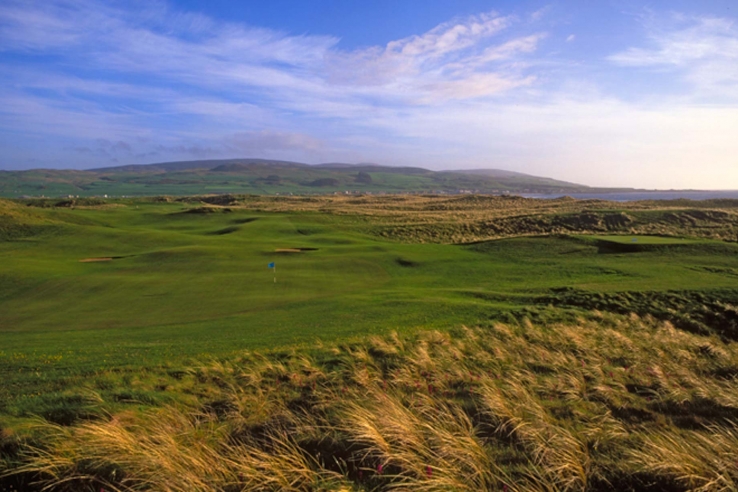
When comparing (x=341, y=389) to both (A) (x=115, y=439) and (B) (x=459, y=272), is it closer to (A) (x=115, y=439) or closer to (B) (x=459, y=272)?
(A) (x=115, y=439)

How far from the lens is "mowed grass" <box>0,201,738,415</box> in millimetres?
12049

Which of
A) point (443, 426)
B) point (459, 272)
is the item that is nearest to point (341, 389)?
point (443, 426)

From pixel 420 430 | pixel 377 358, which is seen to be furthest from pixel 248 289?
→ pixel 420 430

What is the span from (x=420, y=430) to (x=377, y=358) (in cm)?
489

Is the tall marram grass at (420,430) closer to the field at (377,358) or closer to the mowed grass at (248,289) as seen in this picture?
the field at (377,358)

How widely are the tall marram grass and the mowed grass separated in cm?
298

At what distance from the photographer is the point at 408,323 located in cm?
1474

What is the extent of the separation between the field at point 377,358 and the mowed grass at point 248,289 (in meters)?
0.13

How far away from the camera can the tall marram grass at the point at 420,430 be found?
491 cm

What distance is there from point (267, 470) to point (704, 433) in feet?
19.3

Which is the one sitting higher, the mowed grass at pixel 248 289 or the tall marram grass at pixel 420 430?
the tall marram grass at pixel 420 430

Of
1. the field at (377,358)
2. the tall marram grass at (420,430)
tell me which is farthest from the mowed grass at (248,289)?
the tall marram grass at (420,430)

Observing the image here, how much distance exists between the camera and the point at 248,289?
68.4 ft

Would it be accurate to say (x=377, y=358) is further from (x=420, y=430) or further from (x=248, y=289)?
(x=248, y=289)
